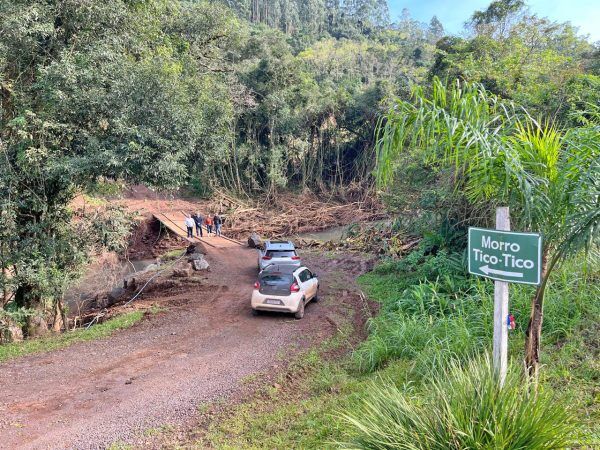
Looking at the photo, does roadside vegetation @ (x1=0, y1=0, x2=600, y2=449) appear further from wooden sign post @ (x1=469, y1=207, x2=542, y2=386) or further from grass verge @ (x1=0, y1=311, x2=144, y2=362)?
wooden sign post @ (x1=469, y1=207, x2=542, y2=386)

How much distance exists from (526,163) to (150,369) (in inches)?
300

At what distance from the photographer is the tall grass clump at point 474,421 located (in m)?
2.74

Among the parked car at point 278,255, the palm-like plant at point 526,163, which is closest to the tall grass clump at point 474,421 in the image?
the palm-like plant at point 526,163

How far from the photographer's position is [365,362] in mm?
6980

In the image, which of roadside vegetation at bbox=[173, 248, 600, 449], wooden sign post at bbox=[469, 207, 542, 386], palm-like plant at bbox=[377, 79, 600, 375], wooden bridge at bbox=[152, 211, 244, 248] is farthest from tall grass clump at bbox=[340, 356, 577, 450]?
wooden bridge at bbox=[152, 211, 244, 248]

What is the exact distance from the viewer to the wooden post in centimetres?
316

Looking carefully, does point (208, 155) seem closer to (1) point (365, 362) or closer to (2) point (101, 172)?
(2) point (101, 172)

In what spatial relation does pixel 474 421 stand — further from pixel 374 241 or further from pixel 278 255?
pixel 374 241

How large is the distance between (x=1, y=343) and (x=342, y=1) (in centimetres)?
10017

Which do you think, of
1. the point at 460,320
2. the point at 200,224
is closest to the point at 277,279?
the point at 460,320

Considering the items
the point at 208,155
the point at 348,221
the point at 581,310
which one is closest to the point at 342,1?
the point at 348,221

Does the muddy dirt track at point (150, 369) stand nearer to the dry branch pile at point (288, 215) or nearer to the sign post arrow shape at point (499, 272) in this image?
the sign post arrow shape at point (499, 272)

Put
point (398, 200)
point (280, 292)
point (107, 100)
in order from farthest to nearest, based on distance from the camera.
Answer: point (398, 200)
point (280, 292)
point (107, 100)

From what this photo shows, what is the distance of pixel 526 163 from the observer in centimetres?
348
